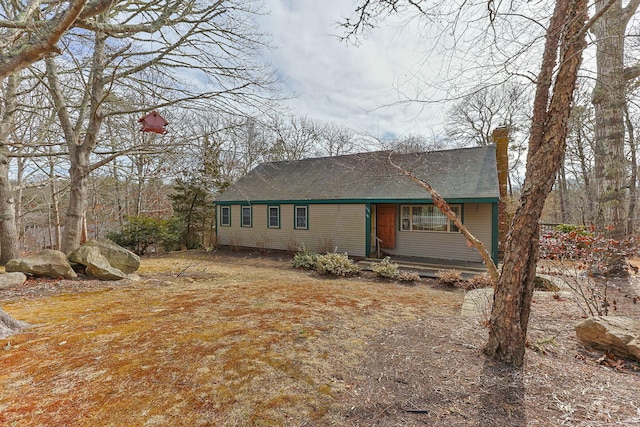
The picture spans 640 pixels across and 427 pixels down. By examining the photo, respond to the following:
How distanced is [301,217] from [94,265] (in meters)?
7.45

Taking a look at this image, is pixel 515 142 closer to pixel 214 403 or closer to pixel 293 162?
pixel 293 162

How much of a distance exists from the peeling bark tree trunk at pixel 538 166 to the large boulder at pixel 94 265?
783cm

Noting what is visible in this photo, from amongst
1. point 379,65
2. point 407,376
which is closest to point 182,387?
point 407,376

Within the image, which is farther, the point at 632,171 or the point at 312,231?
the point at 632,171

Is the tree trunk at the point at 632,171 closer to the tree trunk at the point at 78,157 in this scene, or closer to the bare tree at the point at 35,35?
the bare tree at the point at 35,35

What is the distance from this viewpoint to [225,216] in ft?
48.9

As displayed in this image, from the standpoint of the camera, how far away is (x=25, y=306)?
4762 millimetres

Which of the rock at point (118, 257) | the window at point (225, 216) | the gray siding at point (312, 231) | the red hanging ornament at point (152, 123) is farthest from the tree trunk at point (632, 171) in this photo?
the rock at point (118, 257)

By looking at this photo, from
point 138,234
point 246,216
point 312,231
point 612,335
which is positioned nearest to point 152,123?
point 312,231

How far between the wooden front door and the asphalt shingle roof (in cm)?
91

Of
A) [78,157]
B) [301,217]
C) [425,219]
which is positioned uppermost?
[78,157]

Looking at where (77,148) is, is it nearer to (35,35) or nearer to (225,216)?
(35,35)

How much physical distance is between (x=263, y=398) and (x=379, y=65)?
14.6 feet

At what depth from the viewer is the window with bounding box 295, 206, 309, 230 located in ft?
41.1
